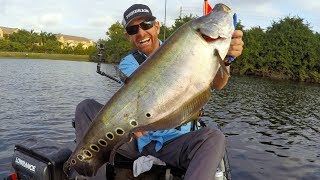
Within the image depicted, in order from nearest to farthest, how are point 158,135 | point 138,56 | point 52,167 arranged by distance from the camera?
1. point 52,167
2. point 158,135
3. point 138,56

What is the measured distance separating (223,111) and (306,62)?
4522cm

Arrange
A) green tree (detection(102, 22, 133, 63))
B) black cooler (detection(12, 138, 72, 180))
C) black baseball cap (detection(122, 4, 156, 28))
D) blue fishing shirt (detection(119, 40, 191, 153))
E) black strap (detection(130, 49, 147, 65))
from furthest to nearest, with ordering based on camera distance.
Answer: green tree (detection(102, 22, 133, 63)) < black strap (detection(130, 49, 147, 65)) < blue fishing shirt (detection(119, 40, 191, 153)) < black baseball cap (detection(122, 4, 156, 28)) < black cooler (detection(12, 138, 72, 180))

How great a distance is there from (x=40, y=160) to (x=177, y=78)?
2620mm

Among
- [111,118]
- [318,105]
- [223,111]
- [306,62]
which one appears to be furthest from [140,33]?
[306,62]

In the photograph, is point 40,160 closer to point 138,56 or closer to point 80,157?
point 80,157

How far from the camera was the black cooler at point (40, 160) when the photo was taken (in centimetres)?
492

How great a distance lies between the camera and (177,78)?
11.5 feet

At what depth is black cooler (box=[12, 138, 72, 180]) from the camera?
4.92m

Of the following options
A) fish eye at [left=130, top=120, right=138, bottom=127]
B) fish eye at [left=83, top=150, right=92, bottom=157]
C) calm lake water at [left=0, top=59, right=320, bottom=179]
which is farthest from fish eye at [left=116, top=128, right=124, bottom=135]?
calm lake water at [left=0, top=59, right=320, bottom=179]

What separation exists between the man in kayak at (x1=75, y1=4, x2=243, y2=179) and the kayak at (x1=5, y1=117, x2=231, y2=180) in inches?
8.0

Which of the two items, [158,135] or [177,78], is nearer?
[177,78]

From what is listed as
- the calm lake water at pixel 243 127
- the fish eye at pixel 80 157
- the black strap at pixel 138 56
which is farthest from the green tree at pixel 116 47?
the fish eye at pixel 80 157

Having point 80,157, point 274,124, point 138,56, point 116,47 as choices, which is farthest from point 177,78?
point 116,47

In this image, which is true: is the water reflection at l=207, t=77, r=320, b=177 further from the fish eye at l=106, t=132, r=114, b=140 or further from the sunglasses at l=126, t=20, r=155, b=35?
the fish eye at l=106, t=132, r=114, b=140
